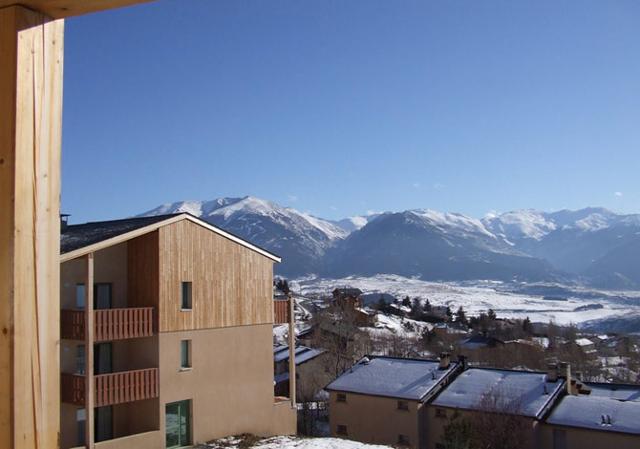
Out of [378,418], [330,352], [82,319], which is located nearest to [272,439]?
[82,319]

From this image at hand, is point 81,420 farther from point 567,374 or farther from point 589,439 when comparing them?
point 567,374

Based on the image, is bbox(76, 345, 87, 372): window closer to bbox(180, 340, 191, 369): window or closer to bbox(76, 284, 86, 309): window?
bbox(76, 284, 86, 309): window

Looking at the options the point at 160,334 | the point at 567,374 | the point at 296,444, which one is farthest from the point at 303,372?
the point at 160,334

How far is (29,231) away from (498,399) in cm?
3351

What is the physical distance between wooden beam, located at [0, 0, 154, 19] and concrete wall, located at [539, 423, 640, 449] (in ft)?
105

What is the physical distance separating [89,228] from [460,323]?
95.3 meters

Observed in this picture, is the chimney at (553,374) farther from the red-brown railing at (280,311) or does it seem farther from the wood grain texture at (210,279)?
the wood grain texture at (210,279)

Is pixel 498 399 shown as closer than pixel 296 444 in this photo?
No

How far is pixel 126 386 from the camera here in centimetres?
2003

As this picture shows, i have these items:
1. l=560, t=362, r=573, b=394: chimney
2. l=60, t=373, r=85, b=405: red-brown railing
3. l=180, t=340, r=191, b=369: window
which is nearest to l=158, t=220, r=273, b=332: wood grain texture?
l=180, t=340, r=191, b=369: window

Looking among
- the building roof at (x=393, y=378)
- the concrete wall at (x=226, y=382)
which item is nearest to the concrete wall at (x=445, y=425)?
the building roof at (x=393, y=378)

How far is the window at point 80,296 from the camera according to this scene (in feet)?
65.3

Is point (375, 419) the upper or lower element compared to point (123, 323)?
lower

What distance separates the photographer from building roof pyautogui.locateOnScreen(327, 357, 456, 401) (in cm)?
3634
